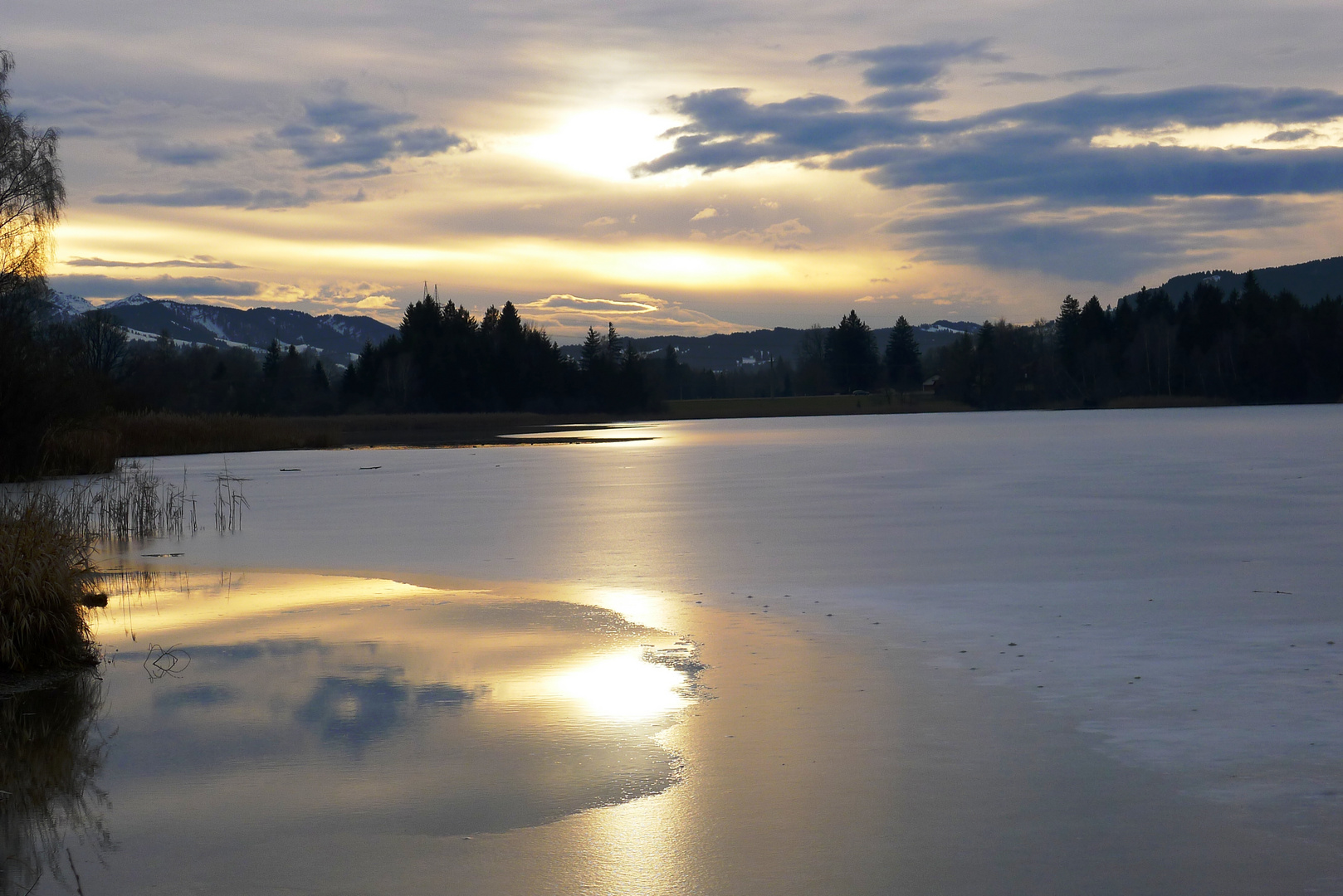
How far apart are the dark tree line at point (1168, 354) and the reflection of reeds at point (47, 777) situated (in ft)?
340

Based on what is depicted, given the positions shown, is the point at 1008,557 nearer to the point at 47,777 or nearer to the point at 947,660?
the point at 947,660

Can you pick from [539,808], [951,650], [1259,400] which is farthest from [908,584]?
[1259,400]

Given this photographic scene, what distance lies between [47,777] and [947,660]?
5006mm

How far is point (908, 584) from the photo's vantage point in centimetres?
1025

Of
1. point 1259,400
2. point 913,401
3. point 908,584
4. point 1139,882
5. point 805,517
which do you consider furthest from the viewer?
point 913,401

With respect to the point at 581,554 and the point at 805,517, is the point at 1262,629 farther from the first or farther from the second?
the point at 805,517

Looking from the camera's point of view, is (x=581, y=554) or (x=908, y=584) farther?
(x=581, y=554)

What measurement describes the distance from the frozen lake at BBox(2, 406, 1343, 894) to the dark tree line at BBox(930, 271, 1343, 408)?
8748 cm

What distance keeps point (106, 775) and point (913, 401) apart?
118725 millimetres

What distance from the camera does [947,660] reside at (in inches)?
285

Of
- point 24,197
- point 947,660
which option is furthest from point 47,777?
point 24,197

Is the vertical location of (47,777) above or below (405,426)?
below

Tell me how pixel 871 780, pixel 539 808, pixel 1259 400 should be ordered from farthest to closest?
pixel 1259 400 → pixel 871 780 → pixel 539 808

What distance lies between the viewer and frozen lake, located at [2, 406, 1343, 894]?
4.15 m
